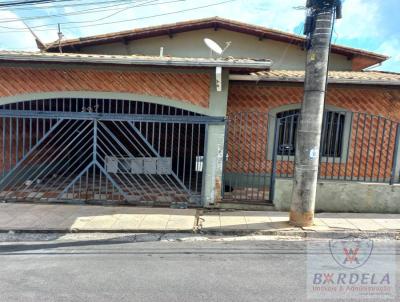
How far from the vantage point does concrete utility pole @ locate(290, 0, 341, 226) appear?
550 cm

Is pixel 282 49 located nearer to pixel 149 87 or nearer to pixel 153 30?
pixel 153 30

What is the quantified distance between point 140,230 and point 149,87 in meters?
3.05

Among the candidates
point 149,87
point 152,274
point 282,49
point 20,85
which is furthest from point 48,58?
point 282,49

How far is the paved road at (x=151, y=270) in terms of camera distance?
3529 millimetres

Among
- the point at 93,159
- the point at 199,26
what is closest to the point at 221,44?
the point at 199,26

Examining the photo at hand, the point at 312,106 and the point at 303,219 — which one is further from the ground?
the point at 312,106

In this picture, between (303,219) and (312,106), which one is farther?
(303,219)

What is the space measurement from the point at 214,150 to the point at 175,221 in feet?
5.83

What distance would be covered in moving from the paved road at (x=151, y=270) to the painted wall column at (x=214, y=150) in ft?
6.16

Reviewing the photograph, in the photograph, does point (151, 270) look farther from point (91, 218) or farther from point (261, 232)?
point (91, 218)

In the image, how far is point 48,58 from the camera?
636cm

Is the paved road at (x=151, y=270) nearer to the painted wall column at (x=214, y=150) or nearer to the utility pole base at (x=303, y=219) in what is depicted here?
the utility pole base at (x=303, y=219)

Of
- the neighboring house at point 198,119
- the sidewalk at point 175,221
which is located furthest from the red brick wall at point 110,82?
the sidewalk at point 175,221

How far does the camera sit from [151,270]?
Answer: 4184 mm
